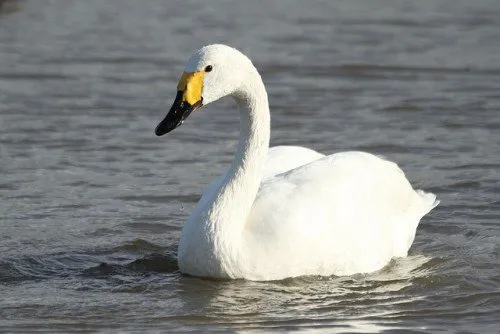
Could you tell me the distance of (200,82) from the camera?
336 inches

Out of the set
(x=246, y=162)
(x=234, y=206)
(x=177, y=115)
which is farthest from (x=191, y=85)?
(x=234, y=206)

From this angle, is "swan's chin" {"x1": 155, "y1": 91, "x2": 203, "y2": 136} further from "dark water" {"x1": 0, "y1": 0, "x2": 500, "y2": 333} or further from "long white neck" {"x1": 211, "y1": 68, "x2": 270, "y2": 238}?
"dark water" {"x1": 0, "y1": 0, "x2": 500, "y2": 333}

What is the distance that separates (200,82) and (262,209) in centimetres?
103

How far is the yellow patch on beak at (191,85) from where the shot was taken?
8.50 meters

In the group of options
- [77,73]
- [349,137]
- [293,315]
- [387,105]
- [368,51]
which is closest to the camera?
[293,315]

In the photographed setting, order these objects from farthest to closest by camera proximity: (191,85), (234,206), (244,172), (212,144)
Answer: (212,144) → (244,172) → (234,206) → (191,85)

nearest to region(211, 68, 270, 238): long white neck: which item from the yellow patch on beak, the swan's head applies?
the swan's head

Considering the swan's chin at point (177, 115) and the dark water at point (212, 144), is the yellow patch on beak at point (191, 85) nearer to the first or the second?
the swan's chin at point (177, 115)

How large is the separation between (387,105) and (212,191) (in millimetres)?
5151

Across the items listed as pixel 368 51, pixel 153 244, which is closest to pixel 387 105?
pixel 368 51

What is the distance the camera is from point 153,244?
10.0 meters

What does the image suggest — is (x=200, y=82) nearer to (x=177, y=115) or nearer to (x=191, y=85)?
(x=191, y=85)

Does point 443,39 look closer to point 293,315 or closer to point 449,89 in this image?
point 449,89

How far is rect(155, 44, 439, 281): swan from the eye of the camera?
8.59m
